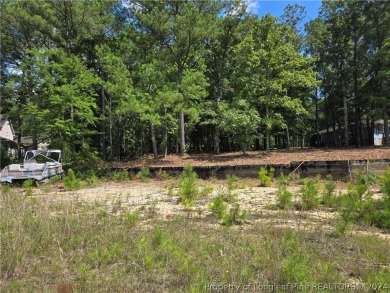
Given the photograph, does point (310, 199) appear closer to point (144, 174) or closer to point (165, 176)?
point (165, 176)

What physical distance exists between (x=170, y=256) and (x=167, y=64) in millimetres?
17736

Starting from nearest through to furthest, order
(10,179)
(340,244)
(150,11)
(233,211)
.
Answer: (340,244) < (233,211) < (10,179) < (150,11)

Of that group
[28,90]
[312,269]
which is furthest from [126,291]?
[28,90]

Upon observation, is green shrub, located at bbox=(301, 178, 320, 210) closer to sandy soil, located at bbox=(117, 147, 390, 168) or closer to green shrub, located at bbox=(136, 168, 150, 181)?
sandy soil, located at bbox=(117, 147, 390, 168)

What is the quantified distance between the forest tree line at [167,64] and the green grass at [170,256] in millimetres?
12192

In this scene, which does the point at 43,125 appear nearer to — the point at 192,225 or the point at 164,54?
the point at 164,54

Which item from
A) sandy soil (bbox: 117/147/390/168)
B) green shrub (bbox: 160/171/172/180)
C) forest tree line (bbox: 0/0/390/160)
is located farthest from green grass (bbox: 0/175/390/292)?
forest tree line (bbox: 0/0/390/160)

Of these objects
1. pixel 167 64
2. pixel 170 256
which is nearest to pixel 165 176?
pixel 167 64

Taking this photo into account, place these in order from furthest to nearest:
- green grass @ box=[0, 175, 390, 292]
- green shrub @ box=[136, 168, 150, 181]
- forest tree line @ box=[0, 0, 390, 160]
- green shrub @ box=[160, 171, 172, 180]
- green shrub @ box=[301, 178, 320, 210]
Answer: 1. forest tree line @ box=[0, 0, 390, 160]
2. green shrub @ box=[136, 168, 150, 181]
3. green shrub @ box=[160, 171, 172, 180]
4. green shrub @ box=[301, 178, 320, 210]
5. green grass @ box=[0, 175, 390, 292]

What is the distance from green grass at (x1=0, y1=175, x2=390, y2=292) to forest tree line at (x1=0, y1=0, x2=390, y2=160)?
1219 centimetres

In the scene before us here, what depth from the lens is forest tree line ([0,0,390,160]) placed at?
17812mm

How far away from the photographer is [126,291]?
306cm

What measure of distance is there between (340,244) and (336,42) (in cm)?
2464

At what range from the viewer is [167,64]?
20.1 m
